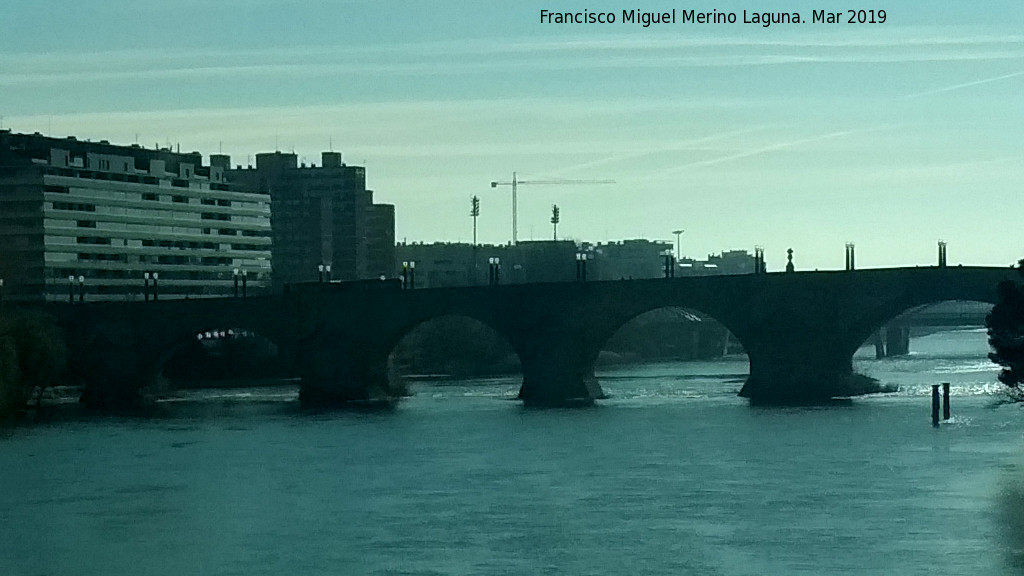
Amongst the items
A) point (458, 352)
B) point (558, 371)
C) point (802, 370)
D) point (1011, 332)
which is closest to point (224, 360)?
point (458, 352)

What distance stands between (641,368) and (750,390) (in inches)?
2397

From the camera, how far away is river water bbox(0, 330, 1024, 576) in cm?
5741

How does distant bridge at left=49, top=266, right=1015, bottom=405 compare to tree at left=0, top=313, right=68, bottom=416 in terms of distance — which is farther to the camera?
distant bridge at left=49, top=266, right=1015, bottom=405

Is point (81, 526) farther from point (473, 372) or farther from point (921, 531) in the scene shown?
point (473, 372)

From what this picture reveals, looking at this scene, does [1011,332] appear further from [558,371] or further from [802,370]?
[558,371]

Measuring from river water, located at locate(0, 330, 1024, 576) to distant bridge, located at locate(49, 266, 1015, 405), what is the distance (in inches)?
326

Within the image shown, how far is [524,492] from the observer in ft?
238

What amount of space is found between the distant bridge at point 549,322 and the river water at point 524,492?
8.29 metres

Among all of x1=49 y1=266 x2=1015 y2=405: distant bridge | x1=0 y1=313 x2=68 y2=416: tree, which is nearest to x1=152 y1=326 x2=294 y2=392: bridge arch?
x1=49 y1=266 x2=1015 y2=405: distant bridge

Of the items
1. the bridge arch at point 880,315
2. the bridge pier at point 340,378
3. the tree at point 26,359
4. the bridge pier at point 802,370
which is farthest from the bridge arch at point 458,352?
the bridge arch at point 880,315

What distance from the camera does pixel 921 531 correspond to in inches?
2383

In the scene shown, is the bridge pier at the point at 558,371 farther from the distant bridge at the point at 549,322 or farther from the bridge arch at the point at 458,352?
the bridge arch at the point at 458,352

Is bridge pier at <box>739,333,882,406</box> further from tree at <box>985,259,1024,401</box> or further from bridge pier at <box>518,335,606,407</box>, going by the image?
tree at <box>985,259,1024,401</box>

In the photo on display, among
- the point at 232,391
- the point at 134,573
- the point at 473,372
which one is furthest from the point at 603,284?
the point at 134,573
